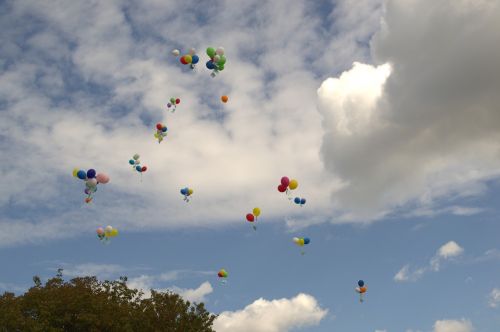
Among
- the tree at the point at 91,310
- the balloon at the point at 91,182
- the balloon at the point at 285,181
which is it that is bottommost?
the tree at the point at 91,310

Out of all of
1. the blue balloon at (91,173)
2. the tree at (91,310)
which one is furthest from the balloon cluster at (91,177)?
the tree at (91,310)

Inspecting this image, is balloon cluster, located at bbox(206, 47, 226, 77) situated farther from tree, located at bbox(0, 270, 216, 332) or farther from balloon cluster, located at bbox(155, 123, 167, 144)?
tree, located at bbox(0, 270, 216, 332)

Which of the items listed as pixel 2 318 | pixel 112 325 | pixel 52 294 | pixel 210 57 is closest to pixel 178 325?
pixel 112 325

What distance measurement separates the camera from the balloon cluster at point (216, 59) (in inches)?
1166

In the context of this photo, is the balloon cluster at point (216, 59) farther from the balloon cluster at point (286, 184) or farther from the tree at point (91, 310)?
the tree at point (91, 310)

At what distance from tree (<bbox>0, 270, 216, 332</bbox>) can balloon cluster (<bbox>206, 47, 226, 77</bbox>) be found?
607 inches

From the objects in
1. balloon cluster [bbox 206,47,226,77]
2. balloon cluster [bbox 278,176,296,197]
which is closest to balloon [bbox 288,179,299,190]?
balloon cluster [bbox 278,176,296,197]

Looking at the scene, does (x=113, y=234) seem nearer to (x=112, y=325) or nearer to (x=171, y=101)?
(x=112, y=325)

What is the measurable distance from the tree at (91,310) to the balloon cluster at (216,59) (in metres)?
15.4

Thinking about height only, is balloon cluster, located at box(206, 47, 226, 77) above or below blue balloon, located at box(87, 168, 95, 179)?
above

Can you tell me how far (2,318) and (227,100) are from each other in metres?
17.5

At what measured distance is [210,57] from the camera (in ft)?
97.7

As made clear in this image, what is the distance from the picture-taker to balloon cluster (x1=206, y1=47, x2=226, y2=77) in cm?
2961

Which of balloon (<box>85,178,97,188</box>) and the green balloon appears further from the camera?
the green balloon
